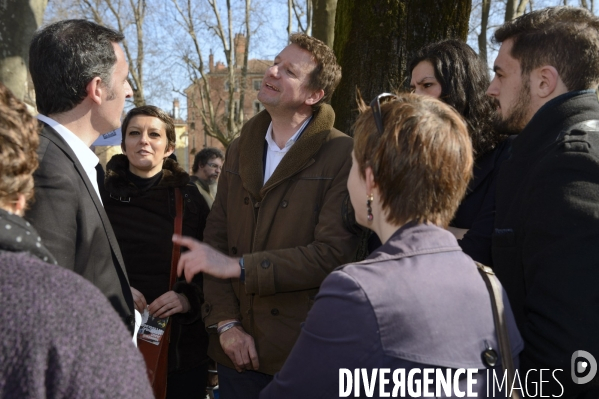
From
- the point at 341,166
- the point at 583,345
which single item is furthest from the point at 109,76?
the point at 583,345

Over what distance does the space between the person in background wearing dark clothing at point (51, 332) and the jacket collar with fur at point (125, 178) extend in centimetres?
219

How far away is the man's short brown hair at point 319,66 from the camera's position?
320cm

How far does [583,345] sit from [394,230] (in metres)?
0.70

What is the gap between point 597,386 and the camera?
190 cm

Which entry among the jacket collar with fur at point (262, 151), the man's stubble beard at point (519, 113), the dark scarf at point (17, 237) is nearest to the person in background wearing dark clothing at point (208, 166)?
the jacket collar with fur at point (262, 151)

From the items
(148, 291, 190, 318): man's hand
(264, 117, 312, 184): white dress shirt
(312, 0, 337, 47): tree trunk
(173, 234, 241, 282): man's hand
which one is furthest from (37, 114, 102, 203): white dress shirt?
(312, 0, 337, 47): tree trunk

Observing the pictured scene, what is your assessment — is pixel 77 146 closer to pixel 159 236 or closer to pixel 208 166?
pixel 159 236

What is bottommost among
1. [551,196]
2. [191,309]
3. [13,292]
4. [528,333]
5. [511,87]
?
[191,309]

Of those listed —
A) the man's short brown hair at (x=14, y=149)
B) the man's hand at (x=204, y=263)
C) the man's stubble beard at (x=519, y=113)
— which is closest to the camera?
the man's short brown hair at (x=14, y=149)

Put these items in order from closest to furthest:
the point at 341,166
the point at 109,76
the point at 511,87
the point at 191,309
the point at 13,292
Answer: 1. the point at 13,292
2. the point at 511,87
3. the point at 109,76
4. the point at 341,166
5. the point at 191,309

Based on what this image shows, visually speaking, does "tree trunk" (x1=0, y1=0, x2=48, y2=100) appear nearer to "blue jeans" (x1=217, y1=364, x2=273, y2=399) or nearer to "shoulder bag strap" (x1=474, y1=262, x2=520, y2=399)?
"blue jeans" (x1=217, y1=364, x2=273, y2=399)

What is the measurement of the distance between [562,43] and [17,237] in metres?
2.08

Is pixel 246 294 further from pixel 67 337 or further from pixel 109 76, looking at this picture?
pixel 67 337

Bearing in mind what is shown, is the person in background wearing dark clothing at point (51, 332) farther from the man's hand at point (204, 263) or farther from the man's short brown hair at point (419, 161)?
the man's hand at point (204, 263)
